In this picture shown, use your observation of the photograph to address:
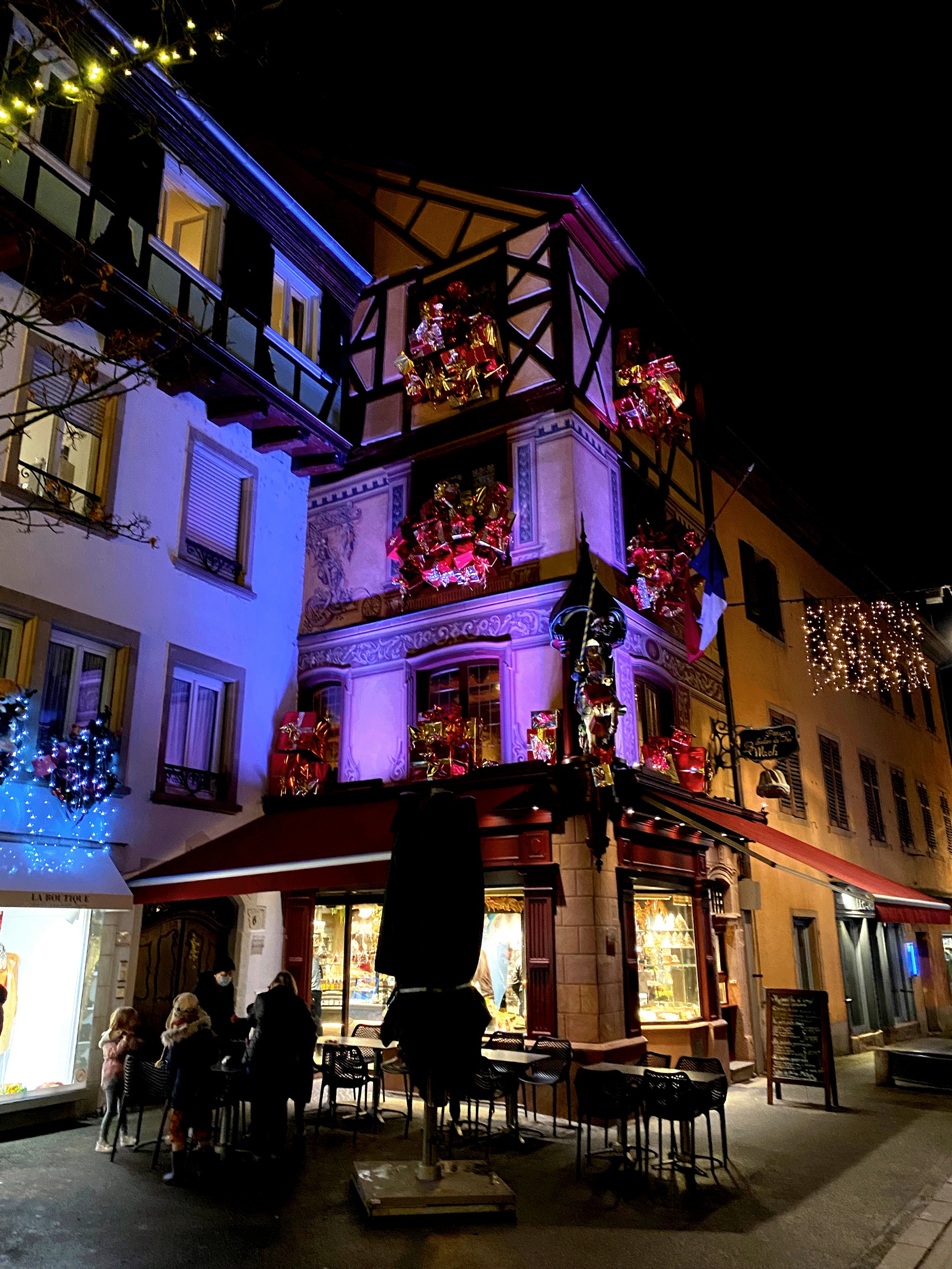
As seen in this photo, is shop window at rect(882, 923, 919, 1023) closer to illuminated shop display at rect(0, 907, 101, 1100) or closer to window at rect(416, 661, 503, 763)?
window at rect(416, 661, 503, 763)

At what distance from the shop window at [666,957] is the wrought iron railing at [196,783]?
20.1 feet

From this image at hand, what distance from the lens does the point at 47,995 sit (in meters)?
10.7

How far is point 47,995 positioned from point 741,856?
34.8 ft

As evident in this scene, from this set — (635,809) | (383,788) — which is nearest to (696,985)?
(635,809)

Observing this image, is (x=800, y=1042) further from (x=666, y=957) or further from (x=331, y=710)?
(x=331, y=710)

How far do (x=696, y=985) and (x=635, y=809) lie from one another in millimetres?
3492

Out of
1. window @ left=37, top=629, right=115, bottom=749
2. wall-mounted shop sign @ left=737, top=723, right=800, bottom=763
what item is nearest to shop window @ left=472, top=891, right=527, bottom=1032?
window @ left=37, top=629, right=115, bottom=749

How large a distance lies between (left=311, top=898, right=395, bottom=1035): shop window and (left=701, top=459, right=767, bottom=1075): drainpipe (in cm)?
600

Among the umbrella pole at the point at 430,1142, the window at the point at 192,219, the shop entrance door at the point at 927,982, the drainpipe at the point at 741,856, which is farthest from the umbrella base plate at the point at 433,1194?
the shop entrance door at the point at 927,982

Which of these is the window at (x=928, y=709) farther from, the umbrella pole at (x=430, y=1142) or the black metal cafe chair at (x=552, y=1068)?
the umbrella pole at (x=430, y=1142)

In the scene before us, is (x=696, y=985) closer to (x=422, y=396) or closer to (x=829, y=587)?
(x=422, y=396)

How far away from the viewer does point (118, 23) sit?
1201cm

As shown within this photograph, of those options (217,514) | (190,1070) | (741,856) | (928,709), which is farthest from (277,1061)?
(928,709)

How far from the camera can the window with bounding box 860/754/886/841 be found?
71.6ft
